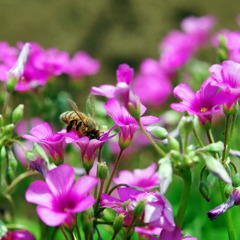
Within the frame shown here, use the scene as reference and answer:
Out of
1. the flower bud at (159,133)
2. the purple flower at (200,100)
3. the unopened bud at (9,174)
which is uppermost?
the purple flower at (200,100)

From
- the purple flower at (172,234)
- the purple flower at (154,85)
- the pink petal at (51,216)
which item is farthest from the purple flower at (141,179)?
the purple flower at (154,85)

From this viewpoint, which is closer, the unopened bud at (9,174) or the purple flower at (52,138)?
the purple flower at (52,138)

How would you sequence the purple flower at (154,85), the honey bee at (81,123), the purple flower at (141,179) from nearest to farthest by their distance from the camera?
the honey bee at (81,123) → the purple flower at (141,179) → the purple flower at (154,85)

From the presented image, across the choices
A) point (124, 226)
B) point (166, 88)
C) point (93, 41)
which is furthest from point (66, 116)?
point (93, 41)

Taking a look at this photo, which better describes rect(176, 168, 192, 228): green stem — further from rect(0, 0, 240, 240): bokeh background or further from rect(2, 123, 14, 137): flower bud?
rect(0, 0, 240, 240): bokeh background

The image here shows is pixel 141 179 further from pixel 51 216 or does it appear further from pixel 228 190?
pixel 51 216

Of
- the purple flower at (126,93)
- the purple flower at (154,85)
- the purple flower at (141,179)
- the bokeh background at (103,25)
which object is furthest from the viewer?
the bokeh background at (103,25)

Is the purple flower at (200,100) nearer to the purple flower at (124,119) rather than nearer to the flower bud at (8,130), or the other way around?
the purple flower at (124,119)

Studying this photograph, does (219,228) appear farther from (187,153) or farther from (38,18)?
(38,18)
